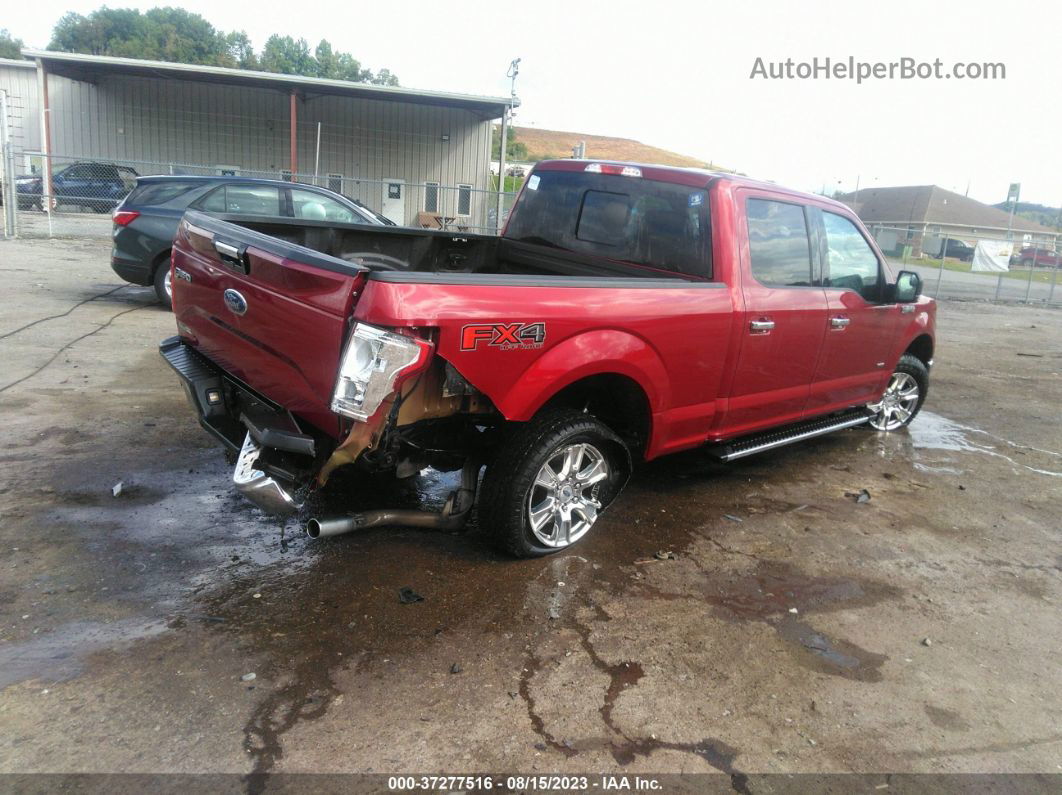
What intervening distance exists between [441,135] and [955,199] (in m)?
49.9

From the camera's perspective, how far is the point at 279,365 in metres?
3.41

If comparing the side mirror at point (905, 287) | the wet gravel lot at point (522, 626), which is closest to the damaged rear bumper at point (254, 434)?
the wet gravel lot at point (522, 626)

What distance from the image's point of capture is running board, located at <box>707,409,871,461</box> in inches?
188

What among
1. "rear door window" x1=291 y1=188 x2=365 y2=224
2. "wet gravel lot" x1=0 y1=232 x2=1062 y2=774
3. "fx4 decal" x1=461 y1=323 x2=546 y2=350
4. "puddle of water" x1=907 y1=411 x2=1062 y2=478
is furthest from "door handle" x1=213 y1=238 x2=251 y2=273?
"rear door window" x1=291 y1=188 x2=365 y2=224

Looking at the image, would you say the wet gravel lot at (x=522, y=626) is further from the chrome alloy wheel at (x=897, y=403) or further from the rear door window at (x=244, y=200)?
the rear door window at (x=244, y=200)

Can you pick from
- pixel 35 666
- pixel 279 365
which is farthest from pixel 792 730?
pixel 35 666

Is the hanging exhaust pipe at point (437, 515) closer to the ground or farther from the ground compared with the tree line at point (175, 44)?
closer to the ground

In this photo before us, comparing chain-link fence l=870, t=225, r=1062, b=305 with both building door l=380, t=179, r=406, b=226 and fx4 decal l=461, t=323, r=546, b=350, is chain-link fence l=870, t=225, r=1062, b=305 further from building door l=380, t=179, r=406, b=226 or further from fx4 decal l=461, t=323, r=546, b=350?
fx4 decal l=461, t=323, r=546, b=350

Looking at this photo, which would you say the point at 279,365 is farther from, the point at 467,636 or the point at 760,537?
the point at 760,537

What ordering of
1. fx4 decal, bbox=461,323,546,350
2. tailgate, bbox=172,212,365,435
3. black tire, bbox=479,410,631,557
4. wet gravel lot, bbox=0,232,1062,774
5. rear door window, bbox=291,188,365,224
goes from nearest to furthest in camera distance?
wet gravel lot, bbox=0,232,1062,774 < tailgate, bbox=172,212,365,435 < fx4 decal, bbox=461,323,546,350 < black tire, bbox=479,410,631,557 < rear door window, bbox=291,188,365,224

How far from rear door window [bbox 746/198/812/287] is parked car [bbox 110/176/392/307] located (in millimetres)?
5740

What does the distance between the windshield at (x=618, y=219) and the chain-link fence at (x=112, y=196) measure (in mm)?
5886

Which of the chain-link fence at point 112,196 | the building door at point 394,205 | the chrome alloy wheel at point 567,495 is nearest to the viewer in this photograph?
the chrome alloy wheel at point 567,495

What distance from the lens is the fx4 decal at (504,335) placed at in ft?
10.4
